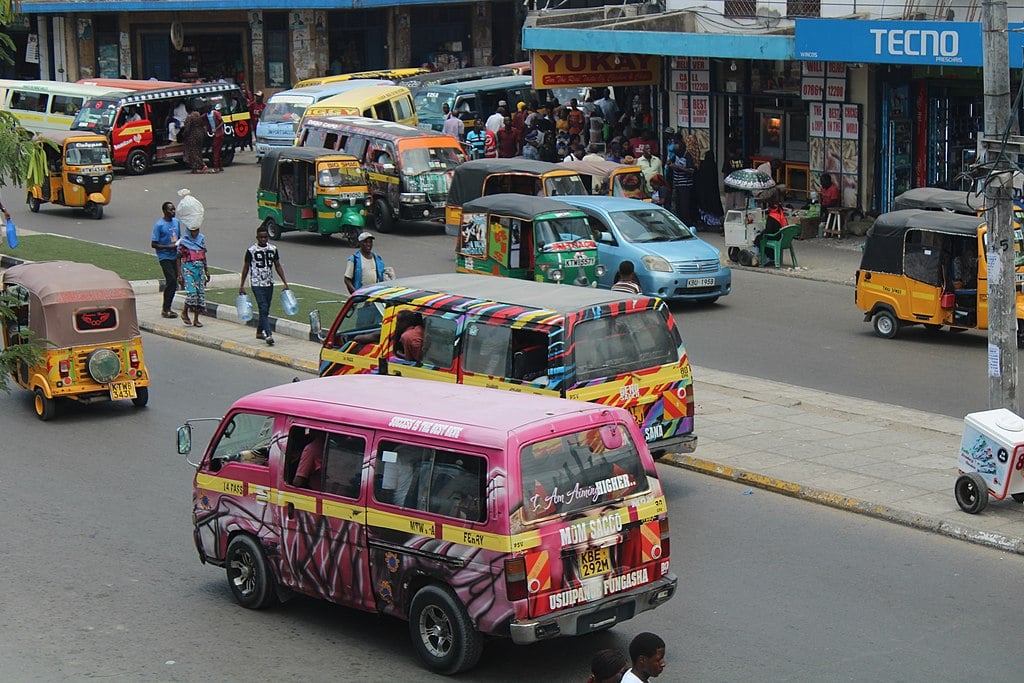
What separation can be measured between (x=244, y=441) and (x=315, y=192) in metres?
18.4

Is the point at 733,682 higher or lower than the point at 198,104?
lower

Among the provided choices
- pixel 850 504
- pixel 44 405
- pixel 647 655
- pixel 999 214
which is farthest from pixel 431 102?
pixel 647 655

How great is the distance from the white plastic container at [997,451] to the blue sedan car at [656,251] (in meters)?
9.97

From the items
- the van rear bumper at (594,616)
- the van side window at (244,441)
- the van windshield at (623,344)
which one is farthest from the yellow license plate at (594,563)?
the van windshield at (623,344)

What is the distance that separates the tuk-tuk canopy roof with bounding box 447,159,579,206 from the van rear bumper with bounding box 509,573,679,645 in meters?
17.6

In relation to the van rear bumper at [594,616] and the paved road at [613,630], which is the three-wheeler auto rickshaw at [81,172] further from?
the van rear bumper at [594,616]

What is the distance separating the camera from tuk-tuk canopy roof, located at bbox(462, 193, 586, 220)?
22.1 m

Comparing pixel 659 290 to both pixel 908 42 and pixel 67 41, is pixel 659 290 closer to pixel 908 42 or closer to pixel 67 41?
pixel 908 42

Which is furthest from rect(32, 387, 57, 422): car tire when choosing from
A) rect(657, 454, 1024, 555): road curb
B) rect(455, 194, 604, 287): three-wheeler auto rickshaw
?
rect(455, 194, 604, 287): three-wheeler auto rickshaw

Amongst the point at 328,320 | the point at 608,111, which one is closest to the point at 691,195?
the point at 608,111

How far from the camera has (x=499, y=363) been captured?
510 inches

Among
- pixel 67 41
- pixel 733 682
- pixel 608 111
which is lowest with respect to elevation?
pixel 733 682

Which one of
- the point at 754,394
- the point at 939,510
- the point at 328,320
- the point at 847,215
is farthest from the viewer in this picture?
the point at 847,215

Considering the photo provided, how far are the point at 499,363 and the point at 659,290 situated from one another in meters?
9.66
